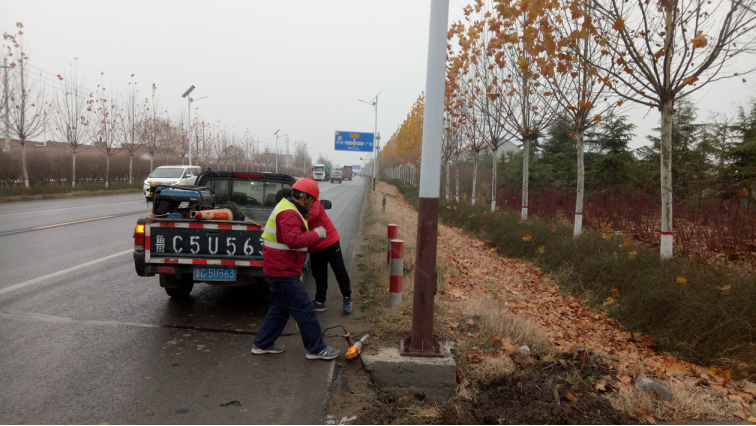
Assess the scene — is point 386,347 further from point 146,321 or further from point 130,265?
point 130,265

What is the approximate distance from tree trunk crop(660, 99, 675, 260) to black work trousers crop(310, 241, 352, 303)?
4647 millimetres

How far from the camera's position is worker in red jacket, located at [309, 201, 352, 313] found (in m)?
5.88

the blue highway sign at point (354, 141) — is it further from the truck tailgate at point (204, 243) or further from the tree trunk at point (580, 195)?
the truck tailgate at point (204, 243)

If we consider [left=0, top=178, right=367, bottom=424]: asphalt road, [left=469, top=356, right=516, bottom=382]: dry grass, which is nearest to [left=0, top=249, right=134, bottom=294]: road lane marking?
[left=0, top=178, right=367, bottom=424]: asphalt road

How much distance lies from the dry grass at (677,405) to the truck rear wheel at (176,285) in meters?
5.01

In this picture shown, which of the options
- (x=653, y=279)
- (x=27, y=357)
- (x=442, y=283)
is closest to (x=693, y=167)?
(x=653, y=279)

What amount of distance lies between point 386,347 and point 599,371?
188cm

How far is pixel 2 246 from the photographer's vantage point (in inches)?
358

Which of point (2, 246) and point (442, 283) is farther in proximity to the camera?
point (2, 246)

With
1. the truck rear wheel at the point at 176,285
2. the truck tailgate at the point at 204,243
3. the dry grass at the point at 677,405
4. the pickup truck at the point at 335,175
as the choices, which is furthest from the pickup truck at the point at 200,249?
the pickup truck at the point at 335,175

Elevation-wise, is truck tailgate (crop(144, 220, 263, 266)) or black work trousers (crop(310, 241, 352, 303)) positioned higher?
truck tailgate (crop(144, 220, 263, 266))

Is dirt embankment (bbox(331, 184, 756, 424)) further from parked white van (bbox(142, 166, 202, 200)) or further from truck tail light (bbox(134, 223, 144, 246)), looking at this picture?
parked white van (bbox(142, 166, 202, 200))

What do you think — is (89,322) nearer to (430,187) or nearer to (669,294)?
(430,187)

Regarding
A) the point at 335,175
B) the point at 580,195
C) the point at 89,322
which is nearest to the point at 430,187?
the point at 89,322
